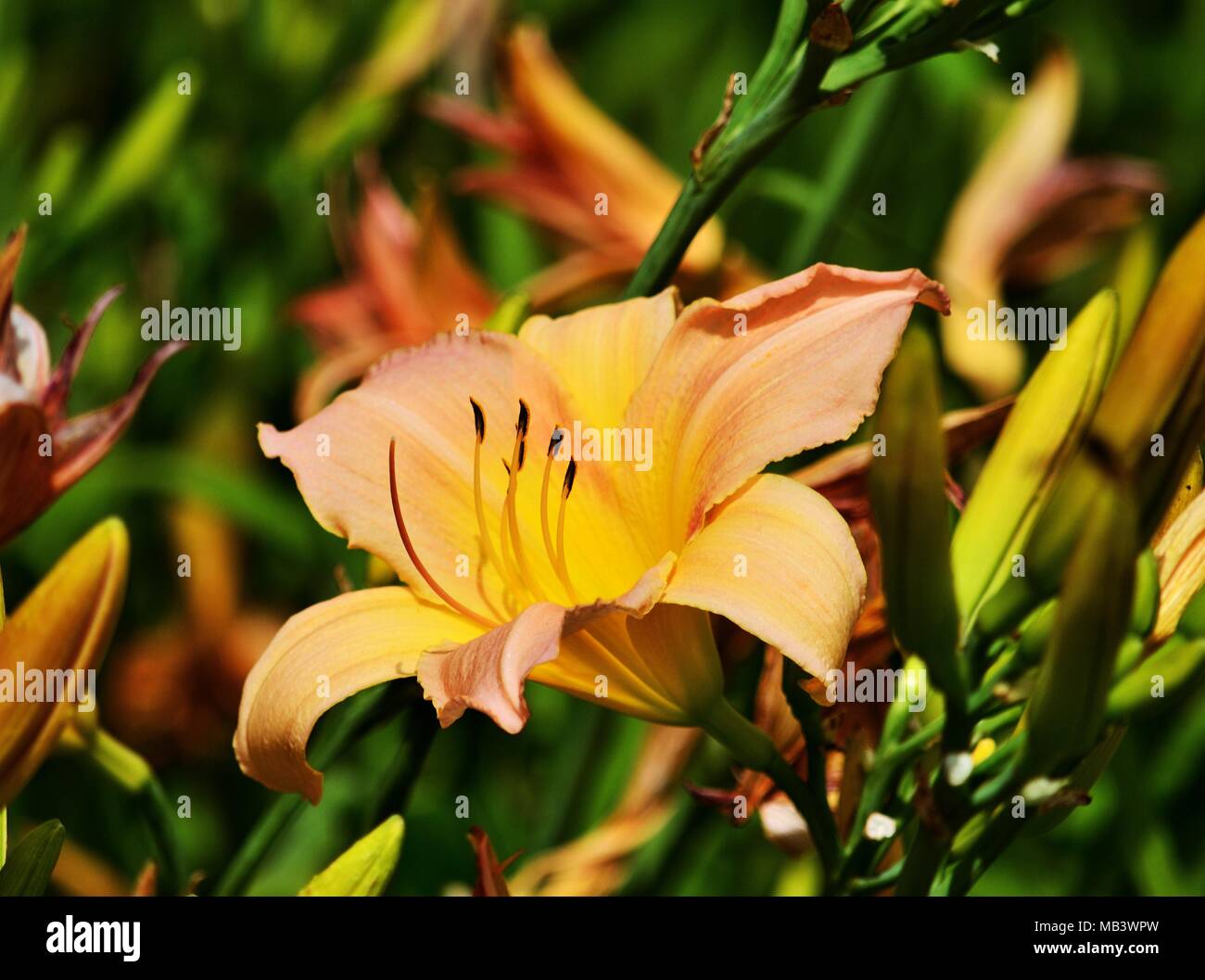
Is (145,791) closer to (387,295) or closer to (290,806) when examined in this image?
(290,806)

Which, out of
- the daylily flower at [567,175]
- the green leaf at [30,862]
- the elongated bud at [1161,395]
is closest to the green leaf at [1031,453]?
the elongated bud at [1161,395]

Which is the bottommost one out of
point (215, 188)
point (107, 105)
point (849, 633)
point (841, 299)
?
point (849, 633)

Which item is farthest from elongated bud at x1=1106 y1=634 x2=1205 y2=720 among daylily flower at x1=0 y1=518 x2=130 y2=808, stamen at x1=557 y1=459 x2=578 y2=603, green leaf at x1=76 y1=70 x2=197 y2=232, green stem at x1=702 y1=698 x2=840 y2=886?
green leaf at x1=76 y1=70 x2=197 y2=232

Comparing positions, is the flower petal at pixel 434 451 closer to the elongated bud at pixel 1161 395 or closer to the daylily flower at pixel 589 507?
the daylily flower at pixel 589 507

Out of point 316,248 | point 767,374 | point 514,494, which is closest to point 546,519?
point 514,494
